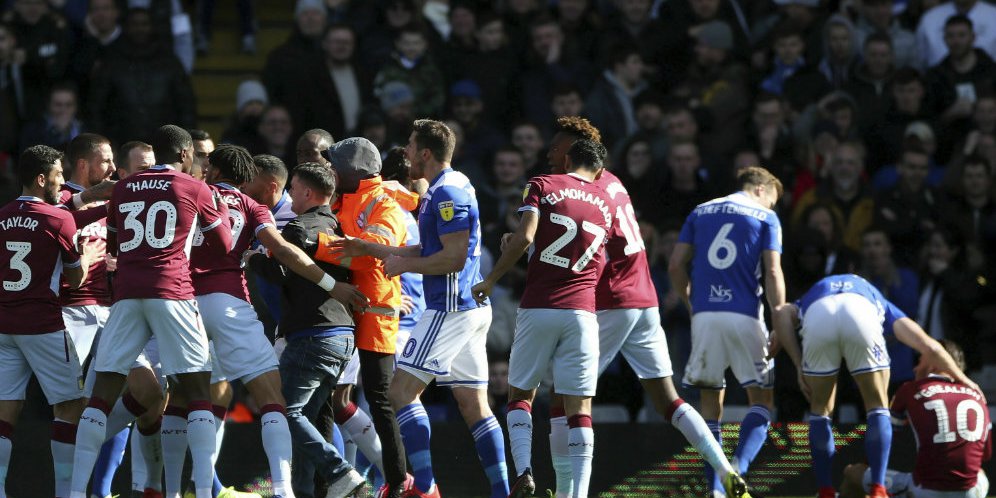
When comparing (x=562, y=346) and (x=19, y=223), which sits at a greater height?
(x=19, y=223)

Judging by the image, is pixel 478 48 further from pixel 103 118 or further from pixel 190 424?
pixel 190 424

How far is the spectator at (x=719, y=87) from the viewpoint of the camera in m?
14.7

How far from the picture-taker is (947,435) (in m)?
9.80

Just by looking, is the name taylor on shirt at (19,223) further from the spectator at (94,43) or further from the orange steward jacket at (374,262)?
the spectator at (94,43)

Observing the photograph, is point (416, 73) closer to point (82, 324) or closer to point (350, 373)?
point (350, 373)

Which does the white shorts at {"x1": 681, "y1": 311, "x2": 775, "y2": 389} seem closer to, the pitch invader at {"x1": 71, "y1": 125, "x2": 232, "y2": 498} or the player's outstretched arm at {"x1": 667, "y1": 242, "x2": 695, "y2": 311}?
the player's outstretched arm at {"x1": 667, "y1": 242, "x2": 695, "y2": 311}

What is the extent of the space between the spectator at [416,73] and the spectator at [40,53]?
313cm

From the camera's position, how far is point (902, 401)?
33.3 feet

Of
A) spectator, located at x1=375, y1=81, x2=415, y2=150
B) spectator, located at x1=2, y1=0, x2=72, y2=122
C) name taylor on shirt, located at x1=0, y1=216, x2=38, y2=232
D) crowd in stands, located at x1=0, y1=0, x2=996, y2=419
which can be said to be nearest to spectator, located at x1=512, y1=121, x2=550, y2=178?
crowd in stands, located at x1=0, y1=0, x2=996, y2=419

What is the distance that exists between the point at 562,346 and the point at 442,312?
755 millimetres

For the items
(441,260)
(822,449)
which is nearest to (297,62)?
(441,260)

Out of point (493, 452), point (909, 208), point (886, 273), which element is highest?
point (909, 208)

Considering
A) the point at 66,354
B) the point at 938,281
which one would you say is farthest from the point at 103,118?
the point at 938,281

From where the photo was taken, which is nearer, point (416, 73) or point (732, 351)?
point (732, 351)
